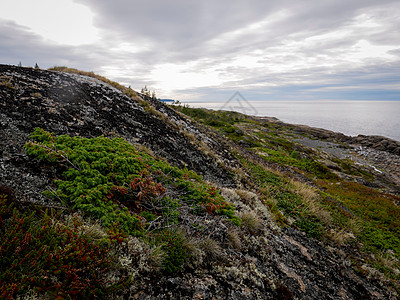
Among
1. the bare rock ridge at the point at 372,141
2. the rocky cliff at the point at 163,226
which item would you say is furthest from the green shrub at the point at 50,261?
the bare rock ridge at the point at 372,141

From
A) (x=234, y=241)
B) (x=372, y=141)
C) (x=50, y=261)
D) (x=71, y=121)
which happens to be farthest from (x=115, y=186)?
(x=372, y=141)

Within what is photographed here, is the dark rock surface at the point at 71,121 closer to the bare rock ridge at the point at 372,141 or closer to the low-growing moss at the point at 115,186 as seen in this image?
the low-growing moss at the point at 115,186

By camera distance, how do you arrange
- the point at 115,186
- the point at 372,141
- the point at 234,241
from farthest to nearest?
1. the point at 372,141
2. the point at 234,241
3. the point at 115,186

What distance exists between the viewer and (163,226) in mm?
4684

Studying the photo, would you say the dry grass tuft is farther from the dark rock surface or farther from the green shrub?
the dark rock surface

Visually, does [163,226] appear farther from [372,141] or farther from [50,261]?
[372,141]

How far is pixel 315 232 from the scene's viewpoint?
28.8 ft

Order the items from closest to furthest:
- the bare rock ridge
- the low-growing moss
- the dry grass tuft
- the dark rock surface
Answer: the low-growing moss
the dark rock surface
the dry grass tuft
the bare rock ridge

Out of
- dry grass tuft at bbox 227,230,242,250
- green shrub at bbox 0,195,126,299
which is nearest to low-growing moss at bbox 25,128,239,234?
dry grass tuft at bbox 227,230,242,250

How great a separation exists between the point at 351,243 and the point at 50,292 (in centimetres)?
1174

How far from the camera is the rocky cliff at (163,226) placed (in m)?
3.41

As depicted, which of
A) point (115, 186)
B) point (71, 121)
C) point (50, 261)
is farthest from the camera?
point (71, 121)

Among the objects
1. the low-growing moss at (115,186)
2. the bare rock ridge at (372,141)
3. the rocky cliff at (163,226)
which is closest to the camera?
the rocky cliff at (163,226)

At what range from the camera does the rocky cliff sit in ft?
11.2
